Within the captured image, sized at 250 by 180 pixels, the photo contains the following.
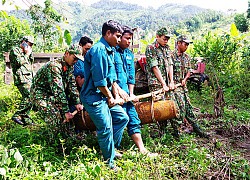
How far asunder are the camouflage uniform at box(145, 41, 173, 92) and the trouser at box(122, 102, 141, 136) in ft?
2.48

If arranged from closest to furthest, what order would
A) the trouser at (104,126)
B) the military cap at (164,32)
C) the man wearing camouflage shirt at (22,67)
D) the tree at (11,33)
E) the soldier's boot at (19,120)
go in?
the trouser at (104,126), the military cap at (164,32), the soldier's boot at (19,120), the man wearing camouflage shirt at (22,67), the tree at (11,33)

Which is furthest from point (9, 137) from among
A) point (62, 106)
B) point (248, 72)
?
point (248, 72)

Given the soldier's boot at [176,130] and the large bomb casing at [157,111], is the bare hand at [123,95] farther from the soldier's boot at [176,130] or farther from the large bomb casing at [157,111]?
the soldier's boot at [176,130]

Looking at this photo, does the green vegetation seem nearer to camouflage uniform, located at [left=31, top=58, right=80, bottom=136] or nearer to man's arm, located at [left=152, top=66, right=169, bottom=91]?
camouflage uniform, located at [left=31, top=58, right=80, bottom=136]

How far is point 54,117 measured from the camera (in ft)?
13.6

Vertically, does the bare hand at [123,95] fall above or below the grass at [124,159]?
above

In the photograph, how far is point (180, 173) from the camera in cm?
351

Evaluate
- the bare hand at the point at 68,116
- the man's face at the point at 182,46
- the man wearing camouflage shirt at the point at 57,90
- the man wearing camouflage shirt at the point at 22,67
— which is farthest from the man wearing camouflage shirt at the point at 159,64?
the man wearing camouflage shirt at the point at 22,67

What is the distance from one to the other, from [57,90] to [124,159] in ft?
4.23

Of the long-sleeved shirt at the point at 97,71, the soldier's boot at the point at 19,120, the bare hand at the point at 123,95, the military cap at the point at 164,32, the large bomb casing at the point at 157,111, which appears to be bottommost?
the soldier's boot at the point at 19,120

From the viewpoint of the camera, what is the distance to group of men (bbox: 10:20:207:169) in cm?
353

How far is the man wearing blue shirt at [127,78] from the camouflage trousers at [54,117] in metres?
0.82

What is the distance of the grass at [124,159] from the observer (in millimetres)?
3113

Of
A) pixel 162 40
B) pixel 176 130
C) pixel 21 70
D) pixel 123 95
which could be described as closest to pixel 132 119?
pixel 123 95
